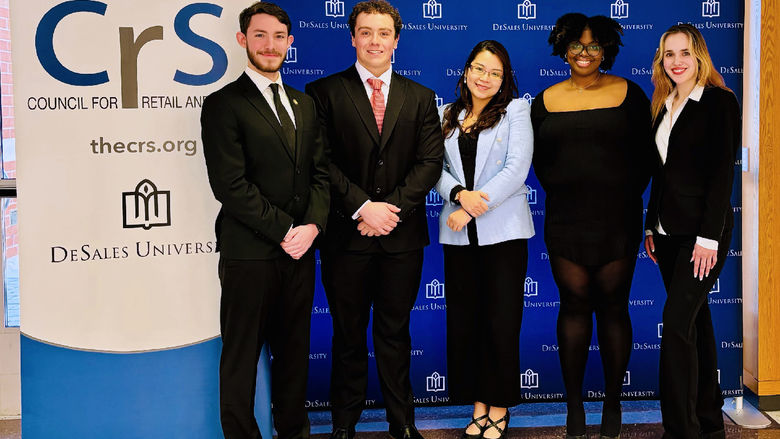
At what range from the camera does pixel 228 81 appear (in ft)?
9.54

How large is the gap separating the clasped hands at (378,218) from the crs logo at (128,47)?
2.67 feet

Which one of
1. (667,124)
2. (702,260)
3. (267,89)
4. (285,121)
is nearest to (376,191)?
(285,121)

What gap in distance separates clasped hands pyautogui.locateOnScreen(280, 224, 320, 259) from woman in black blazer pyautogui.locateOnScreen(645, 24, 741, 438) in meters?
1.47

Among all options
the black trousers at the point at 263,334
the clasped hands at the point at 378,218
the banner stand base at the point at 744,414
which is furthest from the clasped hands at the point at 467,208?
the banner stand base at the point at 744,414

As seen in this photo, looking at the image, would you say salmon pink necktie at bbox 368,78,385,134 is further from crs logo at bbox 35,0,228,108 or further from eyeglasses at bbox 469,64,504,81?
crs logo at bbox 35,0,228,108

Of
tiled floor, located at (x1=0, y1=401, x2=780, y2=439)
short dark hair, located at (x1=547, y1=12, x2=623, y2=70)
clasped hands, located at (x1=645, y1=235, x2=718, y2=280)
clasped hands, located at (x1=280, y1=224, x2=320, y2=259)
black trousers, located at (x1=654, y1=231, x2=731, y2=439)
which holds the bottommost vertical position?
tiled floor, located at (x1=0, y1=401, x2=780, y2=439)

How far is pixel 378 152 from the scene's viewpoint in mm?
2998

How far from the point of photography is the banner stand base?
11.7 feet

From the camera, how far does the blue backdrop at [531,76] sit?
3.68 metres

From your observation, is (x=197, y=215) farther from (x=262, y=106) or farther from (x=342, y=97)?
(x=342, y=97)

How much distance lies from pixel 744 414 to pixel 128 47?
344cm

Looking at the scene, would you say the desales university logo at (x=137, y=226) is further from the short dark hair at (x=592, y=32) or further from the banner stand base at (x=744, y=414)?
the banner stand base at (x=744, y=414)

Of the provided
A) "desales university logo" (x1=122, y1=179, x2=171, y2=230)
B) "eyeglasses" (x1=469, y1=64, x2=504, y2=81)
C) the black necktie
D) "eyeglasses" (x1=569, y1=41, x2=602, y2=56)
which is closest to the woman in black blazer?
"eyeglasses" (x1=569, y1=41, x2=602, y2=56)

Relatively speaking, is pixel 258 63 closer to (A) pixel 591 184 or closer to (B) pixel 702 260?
(A) pixel 591 184
